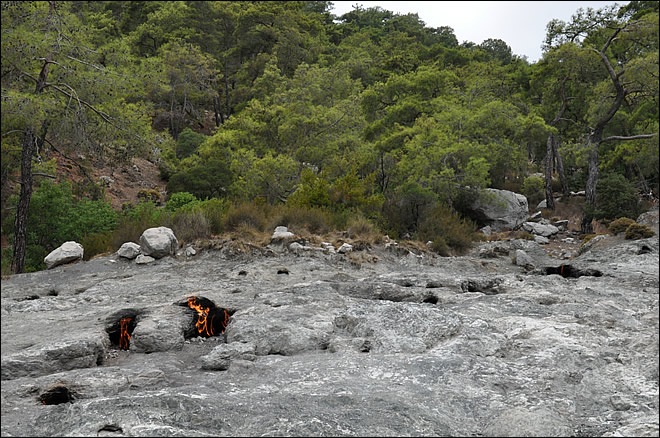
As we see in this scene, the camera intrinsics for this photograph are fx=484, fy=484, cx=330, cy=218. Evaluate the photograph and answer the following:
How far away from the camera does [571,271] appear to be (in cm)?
868

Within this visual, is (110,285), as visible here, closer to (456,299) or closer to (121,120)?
(121,120)

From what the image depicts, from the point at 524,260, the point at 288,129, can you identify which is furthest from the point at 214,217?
the point at 524,260

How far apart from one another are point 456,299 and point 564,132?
2008 cm

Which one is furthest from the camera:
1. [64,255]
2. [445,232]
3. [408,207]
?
[408,207]

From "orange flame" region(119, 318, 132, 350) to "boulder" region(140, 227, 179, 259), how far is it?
3276mm

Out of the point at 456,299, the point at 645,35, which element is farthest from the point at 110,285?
the point at 645,35

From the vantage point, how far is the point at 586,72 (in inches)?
687

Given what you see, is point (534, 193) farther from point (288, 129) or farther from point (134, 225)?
point (134, 225)

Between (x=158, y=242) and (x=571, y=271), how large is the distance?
7.51 meters

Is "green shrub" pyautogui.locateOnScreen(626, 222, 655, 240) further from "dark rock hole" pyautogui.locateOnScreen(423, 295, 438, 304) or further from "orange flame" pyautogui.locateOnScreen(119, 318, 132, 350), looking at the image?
"orange flame" pyautogui.locateOnScreen(119, 318, 132, 350)

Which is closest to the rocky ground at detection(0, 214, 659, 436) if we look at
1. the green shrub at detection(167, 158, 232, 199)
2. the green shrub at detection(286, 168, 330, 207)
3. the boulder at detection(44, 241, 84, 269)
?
the boulder at detection(44, 241, 84, 269)

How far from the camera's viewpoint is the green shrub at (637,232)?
1054 centimetres

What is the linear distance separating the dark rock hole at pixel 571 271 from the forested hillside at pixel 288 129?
238 cm

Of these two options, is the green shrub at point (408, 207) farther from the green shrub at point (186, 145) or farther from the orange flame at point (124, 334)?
the green shrub at point (186, 145)
